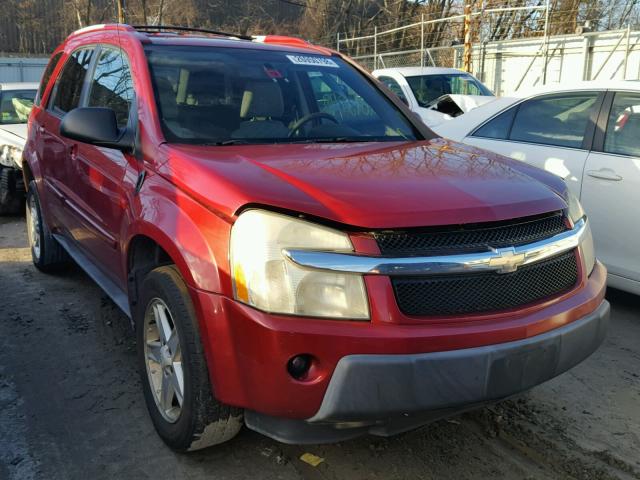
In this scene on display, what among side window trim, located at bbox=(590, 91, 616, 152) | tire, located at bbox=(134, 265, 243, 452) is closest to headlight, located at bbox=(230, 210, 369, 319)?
tire, located at bbox=(134, 265, 243, 452)

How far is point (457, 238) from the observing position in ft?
7.65

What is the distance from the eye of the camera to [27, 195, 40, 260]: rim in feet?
17.4

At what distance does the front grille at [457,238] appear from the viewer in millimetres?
2262

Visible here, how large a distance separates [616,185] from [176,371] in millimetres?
3342

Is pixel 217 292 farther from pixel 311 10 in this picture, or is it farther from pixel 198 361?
pixel 311 10

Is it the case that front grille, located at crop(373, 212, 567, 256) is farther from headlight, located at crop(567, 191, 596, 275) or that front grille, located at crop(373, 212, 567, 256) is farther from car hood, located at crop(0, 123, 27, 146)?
car hood, located at crop(0, 123, 27, 146)

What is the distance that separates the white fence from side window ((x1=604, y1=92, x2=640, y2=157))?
85.8ft

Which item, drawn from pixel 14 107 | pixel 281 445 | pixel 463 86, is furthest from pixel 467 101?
pixel 281 445

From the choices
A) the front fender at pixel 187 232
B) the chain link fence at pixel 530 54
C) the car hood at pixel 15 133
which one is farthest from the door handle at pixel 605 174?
the chain link fence at pixel 530 54

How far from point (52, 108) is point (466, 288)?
3699mm

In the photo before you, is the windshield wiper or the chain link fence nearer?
the windshield wiper

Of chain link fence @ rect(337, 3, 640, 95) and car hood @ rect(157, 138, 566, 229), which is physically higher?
chain link fence @ rect(337, 3, 640, 95)

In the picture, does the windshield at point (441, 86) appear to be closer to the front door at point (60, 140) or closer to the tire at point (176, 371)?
the front door at point (60, 140)

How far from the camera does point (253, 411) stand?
2428mm
